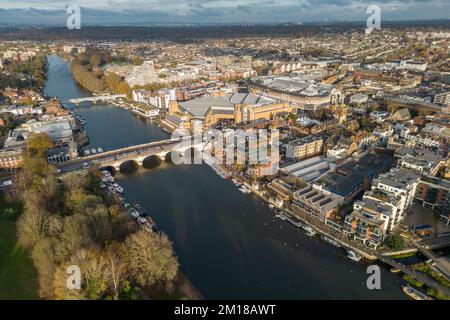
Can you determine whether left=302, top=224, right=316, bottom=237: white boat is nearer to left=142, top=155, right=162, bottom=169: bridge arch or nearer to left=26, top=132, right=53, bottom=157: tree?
left=142, top=155, right=162, bottom=169: bridge arch

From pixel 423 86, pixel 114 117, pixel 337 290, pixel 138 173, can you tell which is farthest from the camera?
pixel 423 86

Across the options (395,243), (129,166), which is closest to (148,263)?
(395,243)

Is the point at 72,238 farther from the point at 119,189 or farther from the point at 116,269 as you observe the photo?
the point at 119,189

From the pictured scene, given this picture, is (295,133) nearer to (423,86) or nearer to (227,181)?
(227,181)

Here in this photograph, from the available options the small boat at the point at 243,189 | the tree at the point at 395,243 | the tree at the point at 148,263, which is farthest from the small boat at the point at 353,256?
the tree at the point at 148,263

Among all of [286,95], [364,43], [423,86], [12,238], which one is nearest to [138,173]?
[12,238]

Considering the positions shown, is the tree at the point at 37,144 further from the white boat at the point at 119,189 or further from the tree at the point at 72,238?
the tree at the point at 72,238
